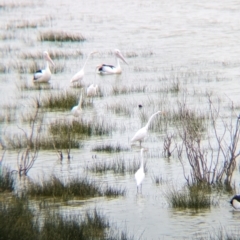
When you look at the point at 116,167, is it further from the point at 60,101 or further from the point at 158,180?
the point at 60,101

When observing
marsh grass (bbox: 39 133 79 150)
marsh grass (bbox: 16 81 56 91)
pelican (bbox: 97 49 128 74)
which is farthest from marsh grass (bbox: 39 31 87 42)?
marsh grass (bbox: 39 133 79 150)

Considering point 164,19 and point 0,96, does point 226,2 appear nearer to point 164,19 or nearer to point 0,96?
point 164,19

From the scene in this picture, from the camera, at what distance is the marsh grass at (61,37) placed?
28.2m

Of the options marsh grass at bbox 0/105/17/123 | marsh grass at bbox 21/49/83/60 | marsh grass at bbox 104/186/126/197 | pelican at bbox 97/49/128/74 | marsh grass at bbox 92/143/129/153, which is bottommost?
marsh grass at bbox 21/49/83/60

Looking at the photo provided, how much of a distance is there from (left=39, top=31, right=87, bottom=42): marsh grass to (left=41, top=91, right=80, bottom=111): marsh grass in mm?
10220

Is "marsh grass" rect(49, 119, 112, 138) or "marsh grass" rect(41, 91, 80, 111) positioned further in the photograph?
"marsh grass" rect(41, 91, 80, 111)

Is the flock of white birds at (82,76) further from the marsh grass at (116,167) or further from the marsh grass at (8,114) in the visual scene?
the marsh grass at (8,114)

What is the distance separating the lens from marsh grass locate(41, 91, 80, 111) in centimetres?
1720

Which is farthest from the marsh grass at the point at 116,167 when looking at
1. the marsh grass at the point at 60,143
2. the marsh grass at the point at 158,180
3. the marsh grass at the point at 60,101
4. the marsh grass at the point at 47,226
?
the marsh grass at the point at 60,101

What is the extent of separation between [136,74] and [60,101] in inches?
203

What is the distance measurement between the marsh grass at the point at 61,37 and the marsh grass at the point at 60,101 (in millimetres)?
10220

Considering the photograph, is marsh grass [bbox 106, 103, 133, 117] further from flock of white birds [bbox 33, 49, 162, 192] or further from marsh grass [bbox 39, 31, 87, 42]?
marsh grass [bbox 39, 31, 87, 42]

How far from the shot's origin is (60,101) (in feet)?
57.0

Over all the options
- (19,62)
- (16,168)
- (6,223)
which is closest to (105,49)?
(19,62)
